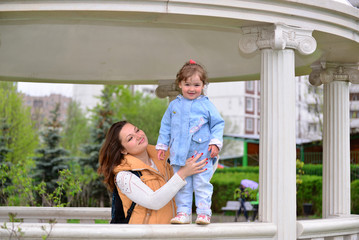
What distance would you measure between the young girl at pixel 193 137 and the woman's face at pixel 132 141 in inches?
11.7

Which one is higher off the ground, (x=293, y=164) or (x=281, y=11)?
(x=281, y=11)

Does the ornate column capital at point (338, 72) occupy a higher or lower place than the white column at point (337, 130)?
higher

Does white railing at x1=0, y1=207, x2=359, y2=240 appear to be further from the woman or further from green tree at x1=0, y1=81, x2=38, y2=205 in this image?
green tree at x1=0, y1=81, x2=38, y2=205

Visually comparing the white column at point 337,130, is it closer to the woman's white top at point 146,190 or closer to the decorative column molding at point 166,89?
the decorative column molding at point 166,89

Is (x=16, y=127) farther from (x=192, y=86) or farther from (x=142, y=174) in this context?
(x=192, y=86)

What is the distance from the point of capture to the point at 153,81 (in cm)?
1017

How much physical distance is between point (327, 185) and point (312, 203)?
A: 14.4 meters

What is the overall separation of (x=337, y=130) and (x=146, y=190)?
3494 millimetres

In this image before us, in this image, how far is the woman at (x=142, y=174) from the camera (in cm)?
486

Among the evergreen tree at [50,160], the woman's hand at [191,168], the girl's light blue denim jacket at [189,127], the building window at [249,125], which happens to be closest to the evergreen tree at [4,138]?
the evergreen tree at [50,160]

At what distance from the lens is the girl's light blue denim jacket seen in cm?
490

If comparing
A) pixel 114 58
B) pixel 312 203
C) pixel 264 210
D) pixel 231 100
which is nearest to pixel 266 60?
pixel 264 210

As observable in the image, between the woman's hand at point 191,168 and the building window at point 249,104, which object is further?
the building window at point 249,104

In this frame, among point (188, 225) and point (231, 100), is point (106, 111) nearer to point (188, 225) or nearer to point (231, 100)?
point (188, 225)
